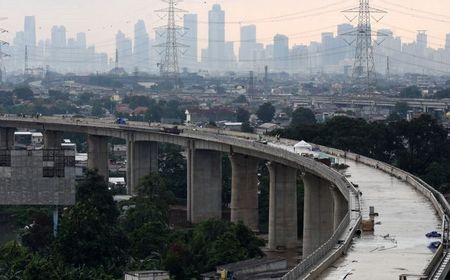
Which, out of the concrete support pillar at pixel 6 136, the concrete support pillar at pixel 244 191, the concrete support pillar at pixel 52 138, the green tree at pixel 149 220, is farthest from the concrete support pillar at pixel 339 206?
the concrete support pillar at pixel 6 136

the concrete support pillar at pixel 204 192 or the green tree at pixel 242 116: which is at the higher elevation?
the green tree at pixel 242 116

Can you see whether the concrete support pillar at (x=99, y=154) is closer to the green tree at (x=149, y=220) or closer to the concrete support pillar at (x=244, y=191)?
the green tree at (x=149, y=220)

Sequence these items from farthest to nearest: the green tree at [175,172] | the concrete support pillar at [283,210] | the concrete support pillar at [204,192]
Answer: the green tree at [175,172], the concrete support pillar at [204,192], the concrete support pillar at [283,210]

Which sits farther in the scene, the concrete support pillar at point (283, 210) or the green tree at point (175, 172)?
the green tree at point (175, 172)

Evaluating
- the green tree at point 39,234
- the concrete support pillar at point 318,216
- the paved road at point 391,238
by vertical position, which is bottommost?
the green tree at point 39,234

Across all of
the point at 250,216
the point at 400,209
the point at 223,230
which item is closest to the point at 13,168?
the point at 223,230

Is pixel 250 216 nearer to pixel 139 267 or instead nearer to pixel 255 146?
pixel 255 146

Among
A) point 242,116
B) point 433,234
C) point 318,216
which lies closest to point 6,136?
point 242,116
